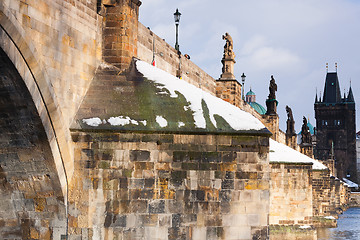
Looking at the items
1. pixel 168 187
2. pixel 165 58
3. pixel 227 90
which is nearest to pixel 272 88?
pixel 227 90

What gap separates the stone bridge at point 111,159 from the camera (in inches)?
479

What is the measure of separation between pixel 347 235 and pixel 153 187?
97.8 ft

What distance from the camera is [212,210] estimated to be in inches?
519

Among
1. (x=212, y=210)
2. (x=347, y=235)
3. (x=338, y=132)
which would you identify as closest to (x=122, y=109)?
(x=212, y=210)

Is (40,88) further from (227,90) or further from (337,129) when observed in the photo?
(337,129)

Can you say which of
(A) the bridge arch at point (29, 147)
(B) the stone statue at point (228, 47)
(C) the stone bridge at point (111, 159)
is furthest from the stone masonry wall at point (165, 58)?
(A) the bridge arch at point (29, 147)

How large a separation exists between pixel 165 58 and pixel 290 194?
1477cm

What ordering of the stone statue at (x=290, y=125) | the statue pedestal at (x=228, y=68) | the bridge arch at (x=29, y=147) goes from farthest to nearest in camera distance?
the stone statue at (x=290, y=125) → the statue pedestal at (x=228, y=68) → the bridge arch at (x=29, y=147)

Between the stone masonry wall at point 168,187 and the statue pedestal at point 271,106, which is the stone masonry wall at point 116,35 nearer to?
the stone masonry wall at point 168,187

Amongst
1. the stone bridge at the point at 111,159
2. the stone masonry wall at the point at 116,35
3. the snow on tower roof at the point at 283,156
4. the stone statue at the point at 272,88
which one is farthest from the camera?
the stone statue at the point at 272,88

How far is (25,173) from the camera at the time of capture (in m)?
12.5

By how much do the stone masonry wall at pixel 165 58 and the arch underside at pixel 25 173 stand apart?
4.82 m

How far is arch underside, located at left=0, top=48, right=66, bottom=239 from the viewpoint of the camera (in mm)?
11414

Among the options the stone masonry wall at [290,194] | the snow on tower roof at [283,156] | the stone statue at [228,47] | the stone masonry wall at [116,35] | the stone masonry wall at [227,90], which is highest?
the stone statue at [228,47]
